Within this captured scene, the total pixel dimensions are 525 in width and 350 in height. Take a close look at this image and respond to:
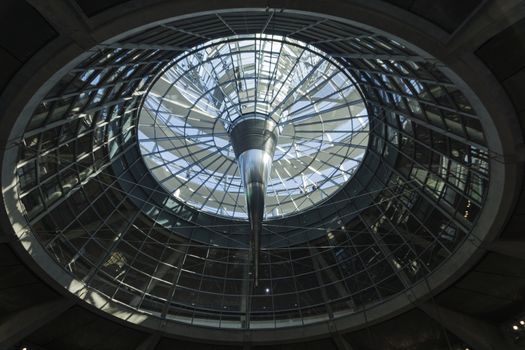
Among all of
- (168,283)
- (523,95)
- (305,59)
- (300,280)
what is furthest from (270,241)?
(523,95)

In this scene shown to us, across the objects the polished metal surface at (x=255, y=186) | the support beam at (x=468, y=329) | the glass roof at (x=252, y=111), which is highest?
the glass roof at (x=252, y=111)

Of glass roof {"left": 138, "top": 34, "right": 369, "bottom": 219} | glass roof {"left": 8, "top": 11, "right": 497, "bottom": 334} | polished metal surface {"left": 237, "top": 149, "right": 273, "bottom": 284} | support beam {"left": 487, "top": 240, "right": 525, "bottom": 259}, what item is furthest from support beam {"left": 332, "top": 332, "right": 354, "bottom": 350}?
support beam {"left": 487, "top": 240, "right": 525, "bottom": 259}

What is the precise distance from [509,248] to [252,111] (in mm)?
15856

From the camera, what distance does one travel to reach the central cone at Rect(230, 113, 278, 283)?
22.4 meters

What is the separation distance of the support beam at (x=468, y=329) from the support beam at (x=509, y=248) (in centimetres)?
581

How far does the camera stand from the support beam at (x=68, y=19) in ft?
35.9

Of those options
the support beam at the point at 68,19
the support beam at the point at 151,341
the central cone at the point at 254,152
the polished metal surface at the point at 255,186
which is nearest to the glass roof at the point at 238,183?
the support beam at the point at 151,341

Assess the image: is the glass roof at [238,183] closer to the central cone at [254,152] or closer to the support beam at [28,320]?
the central cone at [254,152]

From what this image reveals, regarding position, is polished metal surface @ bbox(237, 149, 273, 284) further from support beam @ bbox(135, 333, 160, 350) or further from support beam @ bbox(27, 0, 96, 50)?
support beam @ bbox(27, 0, 96, 50)

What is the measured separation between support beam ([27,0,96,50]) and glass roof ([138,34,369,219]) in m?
9.92

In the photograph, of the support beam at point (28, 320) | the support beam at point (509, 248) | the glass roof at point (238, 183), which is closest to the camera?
the support beam at point (509, 248)

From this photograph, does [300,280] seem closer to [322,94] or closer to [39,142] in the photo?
[322,94]

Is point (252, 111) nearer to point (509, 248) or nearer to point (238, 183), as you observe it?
point (238, 183)

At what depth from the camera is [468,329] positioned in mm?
23547
